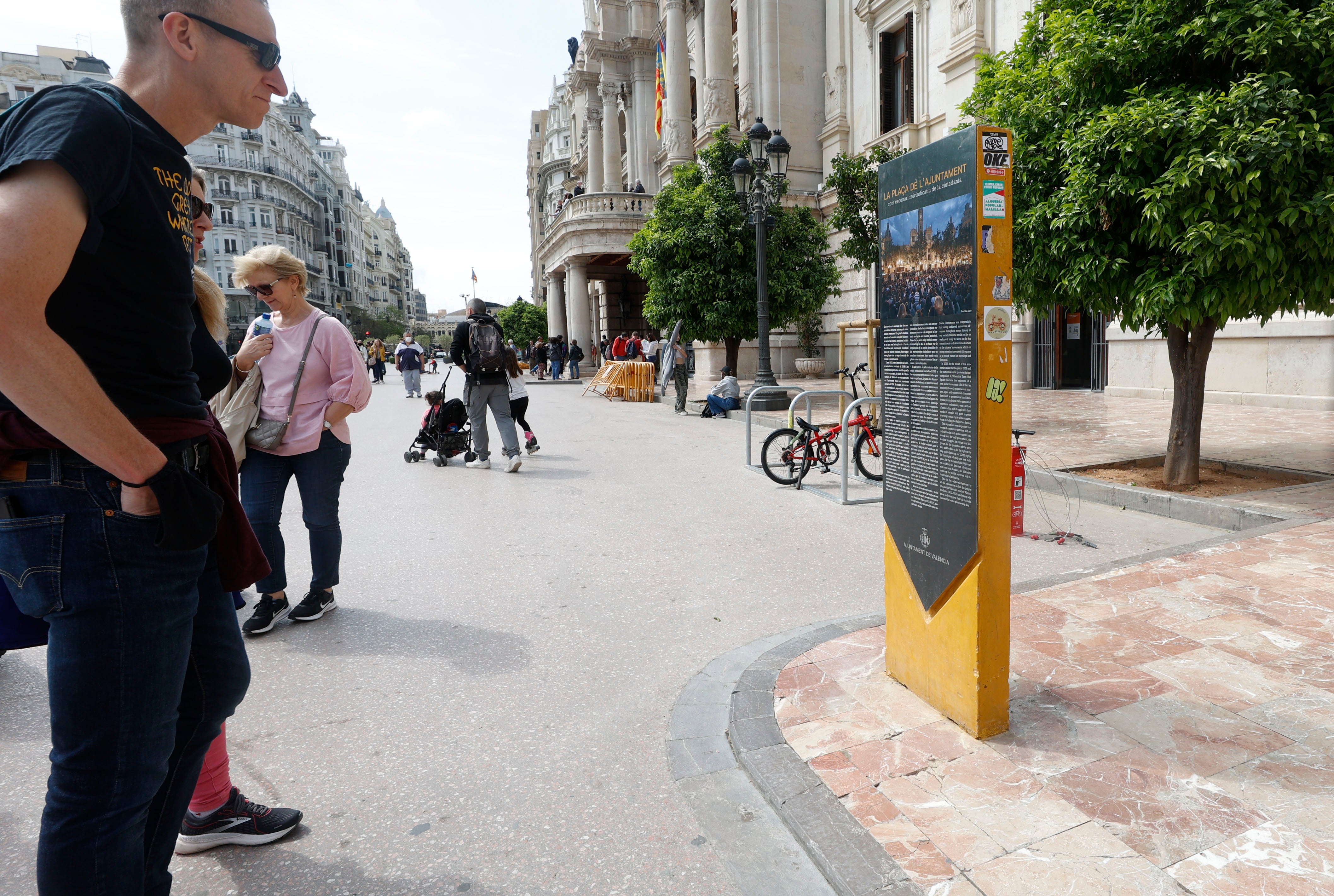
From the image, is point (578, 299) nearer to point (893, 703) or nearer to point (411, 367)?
point (411, 367)

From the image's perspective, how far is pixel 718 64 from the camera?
2759 cm

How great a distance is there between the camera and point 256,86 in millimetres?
1762

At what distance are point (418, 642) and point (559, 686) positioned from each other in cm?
101

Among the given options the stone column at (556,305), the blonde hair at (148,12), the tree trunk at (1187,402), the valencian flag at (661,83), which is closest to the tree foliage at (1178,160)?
the tree trunk at (1187,402)

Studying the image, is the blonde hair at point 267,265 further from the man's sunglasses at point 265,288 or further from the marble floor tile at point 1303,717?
the marble floor tile at point 1303,717

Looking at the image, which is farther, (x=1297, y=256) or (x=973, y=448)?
(x=1297, y=256)

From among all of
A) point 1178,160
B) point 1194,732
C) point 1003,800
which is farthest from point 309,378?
point 1178,160

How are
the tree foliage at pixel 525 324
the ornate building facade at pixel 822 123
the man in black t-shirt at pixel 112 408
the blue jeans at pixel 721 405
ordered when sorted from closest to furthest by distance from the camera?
the man in black t-shirt at pixel 112 408, the ornate building facade at pixel 822 123, the blue jeans at pixel 721 405, the tree foliage at pixel 525 324

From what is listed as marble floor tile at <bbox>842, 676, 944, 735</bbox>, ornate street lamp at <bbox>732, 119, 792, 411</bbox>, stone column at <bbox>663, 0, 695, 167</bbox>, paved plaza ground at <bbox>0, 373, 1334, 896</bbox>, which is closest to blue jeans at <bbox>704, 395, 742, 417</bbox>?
ornate street lamp at <bbox>732, 119, 792, 411</bbox>

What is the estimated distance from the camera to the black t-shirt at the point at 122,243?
4.60ft

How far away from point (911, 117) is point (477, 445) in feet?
62.0

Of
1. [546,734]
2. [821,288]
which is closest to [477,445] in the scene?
[546,734]

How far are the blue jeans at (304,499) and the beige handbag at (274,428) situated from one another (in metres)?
0.07

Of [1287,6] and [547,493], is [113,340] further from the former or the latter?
[1287,6]
